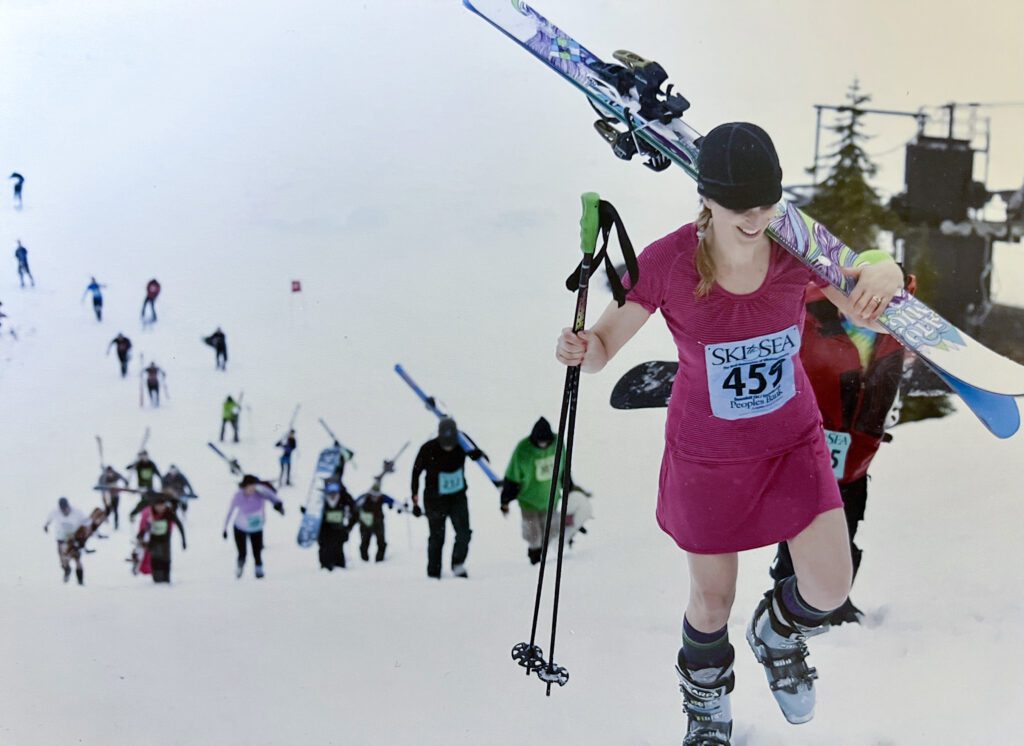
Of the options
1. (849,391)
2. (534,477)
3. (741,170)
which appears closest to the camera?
(741,170)

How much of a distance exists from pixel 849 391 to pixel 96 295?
1.60 m

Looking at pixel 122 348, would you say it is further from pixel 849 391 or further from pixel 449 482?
pixel 849 391

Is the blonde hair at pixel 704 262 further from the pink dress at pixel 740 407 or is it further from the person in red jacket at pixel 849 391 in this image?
the person in red jacket at pixel 849 391

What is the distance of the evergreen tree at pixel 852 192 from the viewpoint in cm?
199

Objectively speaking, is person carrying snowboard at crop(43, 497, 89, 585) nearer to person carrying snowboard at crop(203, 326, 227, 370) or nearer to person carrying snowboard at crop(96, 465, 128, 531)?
person carrying snowboard at crop(96, 465, 128, 531)

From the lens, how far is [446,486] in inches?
81.7

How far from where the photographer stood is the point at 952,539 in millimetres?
2066

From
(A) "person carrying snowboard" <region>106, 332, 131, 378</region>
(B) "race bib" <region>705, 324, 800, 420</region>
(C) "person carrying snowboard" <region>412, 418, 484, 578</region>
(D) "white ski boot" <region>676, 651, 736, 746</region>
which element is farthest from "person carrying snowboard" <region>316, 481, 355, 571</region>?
(B) "race bib" <region>705, 324, 800, 420</region>

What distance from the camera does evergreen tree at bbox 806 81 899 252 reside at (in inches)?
78.5

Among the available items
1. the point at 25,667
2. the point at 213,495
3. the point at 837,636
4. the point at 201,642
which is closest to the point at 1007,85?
the point at 837,636

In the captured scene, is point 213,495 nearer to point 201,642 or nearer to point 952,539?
point 201,642

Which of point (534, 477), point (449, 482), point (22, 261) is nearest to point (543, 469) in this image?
point (534, 477)

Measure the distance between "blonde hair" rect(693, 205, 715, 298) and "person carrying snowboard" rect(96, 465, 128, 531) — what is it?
132cm

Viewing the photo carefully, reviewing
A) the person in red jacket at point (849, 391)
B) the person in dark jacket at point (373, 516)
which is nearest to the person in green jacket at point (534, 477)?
the person in dark jacket at point (373, 516)
